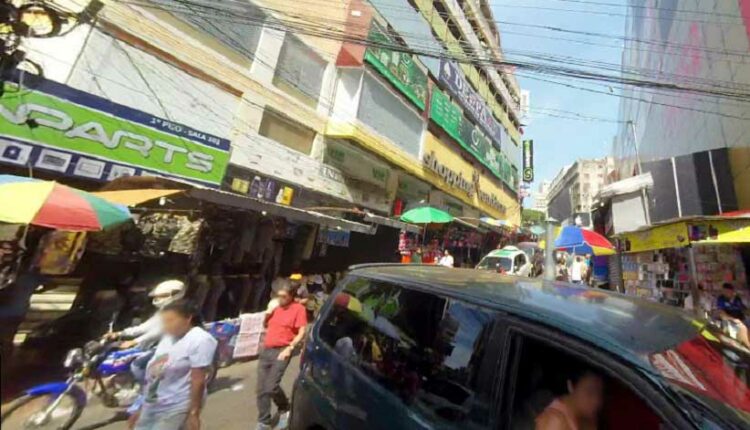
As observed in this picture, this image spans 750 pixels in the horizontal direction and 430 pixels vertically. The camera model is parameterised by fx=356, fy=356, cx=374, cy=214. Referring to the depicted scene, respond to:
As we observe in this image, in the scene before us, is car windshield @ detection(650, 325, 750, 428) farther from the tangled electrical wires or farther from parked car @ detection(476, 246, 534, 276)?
parked car @ detection(476, 246, 534, 276)

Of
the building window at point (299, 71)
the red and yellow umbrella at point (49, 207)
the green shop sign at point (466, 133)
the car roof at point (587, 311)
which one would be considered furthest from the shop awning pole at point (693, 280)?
the green shop sign at point (466, 133)

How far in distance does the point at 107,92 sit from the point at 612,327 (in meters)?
8.23

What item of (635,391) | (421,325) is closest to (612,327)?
(635,391)

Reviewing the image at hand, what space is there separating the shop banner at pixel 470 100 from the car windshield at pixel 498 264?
9.63 m

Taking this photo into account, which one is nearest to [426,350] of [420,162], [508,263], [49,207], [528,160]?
[49,207]

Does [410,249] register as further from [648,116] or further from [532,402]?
[648,116]

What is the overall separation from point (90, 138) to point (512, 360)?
7.52 metres

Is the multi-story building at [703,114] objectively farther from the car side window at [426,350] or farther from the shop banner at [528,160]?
the shop banner at [528,160]

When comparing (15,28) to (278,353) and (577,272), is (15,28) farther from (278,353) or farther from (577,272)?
(577,272)

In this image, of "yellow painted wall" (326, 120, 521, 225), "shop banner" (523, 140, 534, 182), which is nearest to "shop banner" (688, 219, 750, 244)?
"yellow painted wall" (326, 120, 521, 225)

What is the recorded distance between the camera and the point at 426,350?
196 centimetres

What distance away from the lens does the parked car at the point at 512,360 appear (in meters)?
1.33

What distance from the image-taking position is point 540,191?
112 m

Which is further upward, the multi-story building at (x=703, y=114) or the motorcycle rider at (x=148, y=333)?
the multi-story building at (x=703, y=114)
